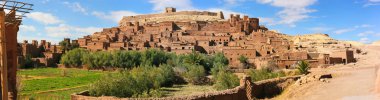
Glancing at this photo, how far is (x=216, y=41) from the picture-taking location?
59594 mm

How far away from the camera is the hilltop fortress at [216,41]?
4781cm

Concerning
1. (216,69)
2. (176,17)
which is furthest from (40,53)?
(216,69)

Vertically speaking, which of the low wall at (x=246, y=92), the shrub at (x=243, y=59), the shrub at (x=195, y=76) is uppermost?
the shrub at (x=243, y=59)

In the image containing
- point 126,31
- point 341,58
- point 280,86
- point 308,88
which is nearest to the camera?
point 308,88

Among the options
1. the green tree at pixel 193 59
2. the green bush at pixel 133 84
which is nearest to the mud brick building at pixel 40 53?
the green tree at pixel 193 59

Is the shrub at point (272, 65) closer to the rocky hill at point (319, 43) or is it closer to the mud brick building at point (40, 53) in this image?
the rocky hill at point (319, 43)

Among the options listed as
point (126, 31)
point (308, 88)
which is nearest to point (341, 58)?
point (308, 88)

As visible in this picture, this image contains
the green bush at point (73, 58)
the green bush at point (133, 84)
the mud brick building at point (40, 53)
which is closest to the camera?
the green bush at point (133, 84)

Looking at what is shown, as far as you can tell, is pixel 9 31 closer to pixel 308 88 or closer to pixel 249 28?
pixel 308 88

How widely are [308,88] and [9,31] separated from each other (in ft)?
Result: 34.6

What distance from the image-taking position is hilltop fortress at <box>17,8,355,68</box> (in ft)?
157

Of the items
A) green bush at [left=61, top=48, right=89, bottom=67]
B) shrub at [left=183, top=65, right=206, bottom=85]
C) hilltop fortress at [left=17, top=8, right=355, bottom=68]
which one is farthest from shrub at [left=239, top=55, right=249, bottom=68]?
green bush at [left=61, top=48, right=89, bottom=67]

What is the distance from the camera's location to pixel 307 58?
4166cm

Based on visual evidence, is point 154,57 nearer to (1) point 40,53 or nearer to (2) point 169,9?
(1) point 40,53
